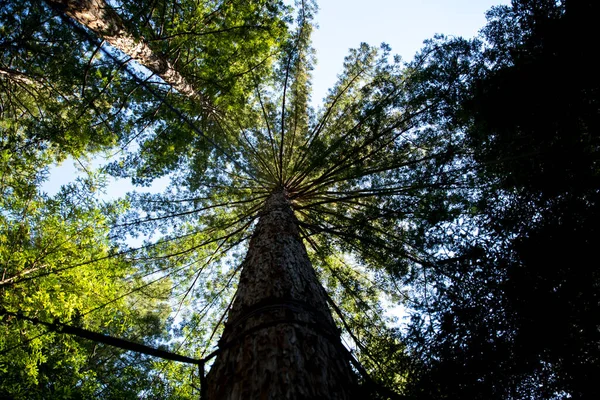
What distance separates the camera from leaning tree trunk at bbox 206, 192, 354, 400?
1.57 metres

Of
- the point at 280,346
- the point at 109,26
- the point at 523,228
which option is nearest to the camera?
the point at 280,346

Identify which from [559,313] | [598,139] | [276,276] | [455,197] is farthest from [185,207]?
[598,139]

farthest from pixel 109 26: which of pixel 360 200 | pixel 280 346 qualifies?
pixel 360 200

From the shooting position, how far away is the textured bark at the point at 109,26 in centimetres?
447

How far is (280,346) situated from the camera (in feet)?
5.93

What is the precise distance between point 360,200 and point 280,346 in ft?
21.1

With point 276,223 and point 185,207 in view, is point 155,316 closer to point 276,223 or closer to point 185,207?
point 185,207

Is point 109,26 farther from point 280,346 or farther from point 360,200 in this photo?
point 360,200

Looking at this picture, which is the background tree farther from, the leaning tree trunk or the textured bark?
the textured bark

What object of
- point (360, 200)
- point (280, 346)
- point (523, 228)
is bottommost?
point (280, 346)

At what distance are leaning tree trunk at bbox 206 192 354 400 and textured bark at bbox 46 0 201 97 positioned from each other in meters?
4.70

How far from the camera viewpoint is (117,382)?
5047 mm

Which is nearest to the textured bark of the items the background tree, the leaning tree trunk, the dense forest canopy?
the dense forest canopy

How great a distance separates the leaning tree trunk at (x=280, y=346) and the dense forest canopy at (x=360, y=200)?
15 centimetres
